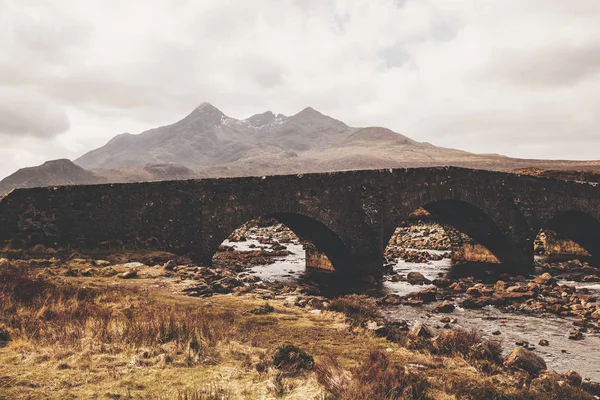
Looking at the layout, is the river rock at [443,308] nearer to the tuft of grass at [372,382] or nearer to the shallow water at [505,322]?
the shallow water at [505,322]

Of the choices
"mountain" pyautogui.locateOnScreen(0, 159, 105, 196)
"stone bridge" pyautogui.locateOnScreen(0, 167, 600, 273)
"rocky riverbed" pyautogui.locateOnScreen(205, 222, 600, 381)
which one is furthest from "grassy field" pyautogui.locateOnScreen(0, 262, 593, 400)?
"mountain" pyautogui.locateOnScreen(0, 159, 105, 196)

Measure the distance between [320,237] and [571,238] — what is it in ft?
68.2

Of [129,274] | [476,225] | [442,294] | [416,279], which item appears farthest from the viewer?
[476,225]

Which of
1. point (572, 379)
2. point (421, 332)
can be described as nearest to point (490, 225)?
point (421, 332)

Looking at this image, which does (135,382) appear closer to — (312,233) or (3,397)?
(3,397)

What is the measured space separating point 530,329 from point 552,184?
58.7 feet

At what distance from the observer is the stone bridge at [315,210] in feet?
50.7

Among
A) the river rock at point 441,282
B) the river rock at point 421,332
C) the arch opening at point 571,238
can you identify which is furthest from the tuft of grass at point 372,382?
the arch opening at point 571,238

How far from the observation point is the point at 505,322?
1197cm

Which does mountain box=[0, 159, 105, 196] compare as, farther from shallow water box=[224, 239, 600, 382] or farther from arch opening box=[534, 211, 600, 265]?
shallow water box=[224, 239, 600, 382]

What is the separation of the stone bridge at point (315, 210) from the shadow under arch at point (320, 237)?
0.06 m

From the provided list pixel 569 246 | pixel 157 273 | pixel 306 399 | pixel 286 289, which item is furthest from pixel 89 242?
pixel 569 246

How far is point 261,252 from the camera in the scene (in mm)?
26844

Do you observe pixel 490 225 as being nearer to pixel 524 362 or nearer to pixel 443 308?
pixel 443 308
